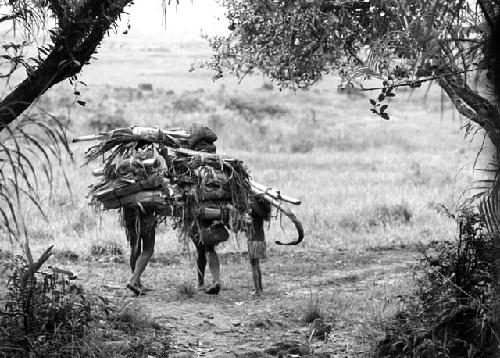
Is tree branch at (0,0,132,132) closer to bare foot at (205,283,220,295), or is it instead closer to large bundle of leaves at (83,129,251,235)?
large bundle of leaves at (83,129,251,235)

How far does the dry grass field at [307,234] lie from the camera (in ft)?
28.6

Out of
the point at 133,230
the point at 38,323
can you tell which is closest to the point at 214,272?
the point at 133,230

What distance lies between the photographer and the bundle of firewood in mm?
9672

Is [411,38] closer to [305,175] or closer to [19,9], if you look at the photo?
[19,9]

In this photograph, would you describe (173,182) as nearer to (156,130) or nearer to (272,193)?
(156,130)

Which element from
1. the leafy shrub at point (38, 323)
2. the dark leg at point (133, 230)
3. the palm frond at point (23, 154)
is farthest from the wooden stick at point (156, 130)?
the leafy shrub at point (38, 323)

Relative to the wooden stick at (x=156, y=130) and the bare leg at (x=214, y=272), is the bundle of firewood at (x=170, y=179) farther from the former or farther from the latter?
the bare leg at (x=214, y=272)

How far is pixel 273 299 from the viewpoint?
10203 mm

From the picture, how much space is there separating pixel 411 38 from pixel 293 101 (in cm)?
4385

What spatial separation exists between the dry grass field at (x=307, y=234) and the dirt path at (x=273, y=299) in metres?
0.02

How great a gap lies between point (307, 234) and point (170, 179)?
219 inches

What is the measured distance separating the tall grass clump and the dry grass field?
2.38 feet

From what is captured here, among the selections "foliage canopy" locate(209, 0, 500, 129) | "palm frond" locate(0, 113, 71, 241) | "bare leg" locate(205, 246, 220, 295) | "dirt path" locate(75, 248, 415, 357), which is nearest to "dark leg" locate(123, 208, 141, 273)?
"dirt path" locate(75, 248, 415, 357)

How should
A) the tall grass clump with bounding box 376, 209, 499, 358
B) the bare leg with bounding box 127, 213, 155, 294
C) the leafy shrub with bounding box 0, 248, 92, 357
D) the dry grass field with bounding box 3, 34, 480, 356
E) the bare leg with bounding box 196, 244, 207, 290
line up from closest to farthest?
the leafy shrub with bounding box 0, 248, 92, 357 < the tall grass clump with bounding box 376, 209, 499, 358 < the dry grass field with bounding box 3, 34, 480, 356 < the bare leg with bounding box 127, 213, 155, 294 < the bare leg with bounding box 196, 244, 207, 290
